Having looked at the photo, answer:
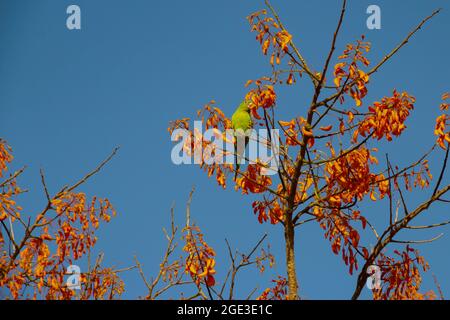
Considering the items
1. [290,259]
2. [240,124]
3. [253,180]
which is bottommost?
[290,259]

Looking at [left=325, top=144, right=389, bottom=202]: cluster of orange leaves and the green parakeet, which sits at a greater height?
the green parakeet

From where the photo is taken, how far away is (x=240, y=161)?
7055 millimetres

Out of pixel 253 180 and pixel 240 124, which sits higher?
pixel 240 124

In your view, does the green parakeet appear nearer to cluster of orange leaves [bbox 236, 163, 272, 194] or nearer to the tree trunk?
cluster of orange leaves [bbox 236, 163, 272, 194]

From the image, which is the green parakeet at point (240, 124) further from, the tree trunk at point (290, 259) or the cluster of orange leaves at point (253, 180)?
the tree trunk at point (290, 259)

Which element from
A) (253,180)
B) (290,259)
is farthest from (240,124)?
(290,259)

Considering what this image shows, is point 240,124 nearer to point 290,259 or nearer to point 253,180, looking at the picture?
point 253,180

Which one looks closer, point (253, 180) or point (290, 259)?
point (290, 259)

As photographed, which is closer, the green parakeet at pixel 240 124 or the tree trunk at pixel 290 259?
the tree trunk at pixel 290 259

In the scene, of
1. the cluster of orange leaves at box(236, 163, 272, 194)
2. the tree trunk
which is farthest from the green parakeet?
the tree trunk

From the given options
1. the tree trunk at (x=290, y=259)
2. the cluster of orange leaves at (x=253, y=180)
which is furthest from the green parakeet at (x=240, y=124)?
the tree trunk at (x=290, y=259)
